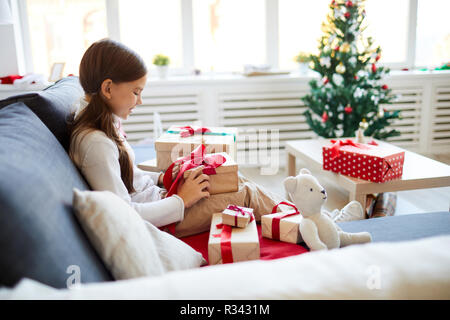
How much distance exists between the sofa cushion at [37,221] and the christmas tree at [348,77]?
8.35 feet

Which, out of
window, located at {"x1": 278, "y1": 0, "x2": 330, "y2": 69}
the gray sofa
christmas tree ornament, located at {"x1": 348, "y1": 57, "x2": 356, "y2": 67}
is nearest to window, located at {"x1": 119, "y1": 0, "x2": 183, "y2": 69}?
window, located at {"x1": 278, "y1": 0, "x2": 330, "y2": 69}

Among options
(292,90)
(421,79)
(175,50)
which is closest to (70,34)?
(175,50)

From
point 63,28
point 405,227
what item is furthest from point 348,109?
point 63,28

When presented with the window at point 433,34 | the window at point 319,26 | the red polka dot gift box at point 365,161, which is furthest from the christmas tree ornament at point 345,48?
the window at point 433,34

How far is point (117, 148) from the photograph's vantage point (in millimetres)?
1264

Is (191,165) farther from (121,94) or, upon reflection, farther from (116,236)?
(116,236)

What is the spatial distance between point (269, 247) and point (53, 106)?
76cm

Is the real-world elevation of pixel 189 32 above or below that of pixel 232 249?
above

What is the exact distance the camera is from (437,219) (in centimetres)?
143

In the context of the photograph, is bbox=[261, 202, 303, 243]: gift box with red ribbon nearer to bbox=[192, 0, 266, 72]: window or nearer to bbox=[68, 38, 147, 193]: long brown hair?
bbox=[68, 38, 147, 193]: long brown hair

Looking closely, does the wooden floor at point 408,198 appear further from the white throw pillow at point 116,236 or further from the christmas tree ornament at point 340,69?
the white throw pillow at point 116,236

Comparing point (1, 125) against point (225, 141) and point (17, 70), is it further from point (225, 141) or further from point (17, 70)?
point (17, 70)

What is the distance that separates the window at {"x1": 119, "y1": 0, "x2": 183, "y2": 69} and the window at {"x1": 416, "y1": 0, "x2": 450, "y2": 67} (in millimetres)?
2308

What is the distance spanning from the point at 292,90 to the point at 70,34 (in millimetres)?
1951
